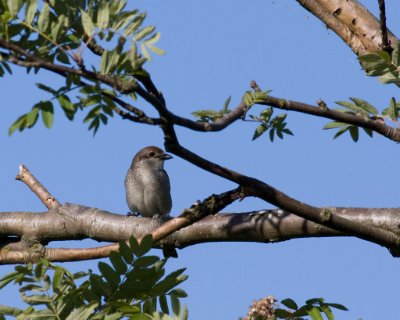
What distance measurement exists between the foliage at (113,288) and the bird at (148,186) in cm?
605

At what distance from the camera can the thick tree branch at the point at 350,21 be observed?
5168 millimetres

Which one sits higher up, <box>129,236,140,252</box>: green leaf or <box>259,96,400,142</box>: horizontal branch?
<box>259,96,400,142</box>: horizontal branch

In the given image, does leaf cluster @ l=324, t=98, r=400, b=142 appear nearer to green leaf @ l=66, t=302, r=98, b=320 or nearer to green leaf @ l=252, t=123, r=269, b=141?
green leaf @ l=252, t=123, r=269, b=141

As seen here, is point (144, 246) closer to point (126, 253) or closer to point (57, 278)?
point (126, 253)

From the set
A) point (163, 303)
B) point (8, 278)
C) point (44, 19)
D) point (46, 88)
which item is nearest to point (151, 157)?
point (8, 278)

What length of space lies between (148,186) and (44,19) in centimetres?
732

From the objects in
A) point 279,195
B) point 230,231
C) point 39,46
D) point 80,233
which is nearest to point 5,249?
point 80,233

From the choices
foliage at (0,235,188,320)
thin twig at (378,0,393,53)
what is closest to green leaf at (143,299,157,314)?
foliage at (0,235,188,320)

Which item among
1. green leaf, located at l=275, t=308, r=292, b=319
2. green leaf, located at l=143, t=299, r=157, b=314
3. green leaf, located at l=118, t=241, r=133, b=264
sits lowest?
green leaf, located at l=143, t=299, r=157, b=314

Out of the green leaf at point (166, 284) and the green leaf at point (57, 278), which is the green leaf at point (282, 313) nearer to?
the green leaf at point (166, 284)

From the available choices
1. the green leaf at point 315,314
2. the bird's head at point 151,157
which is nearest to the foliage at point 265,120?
the green leaf at point 315,314

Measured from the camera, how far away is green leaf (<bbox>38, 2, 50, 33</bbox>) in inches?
113

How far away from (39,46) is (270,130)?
69.8 inches

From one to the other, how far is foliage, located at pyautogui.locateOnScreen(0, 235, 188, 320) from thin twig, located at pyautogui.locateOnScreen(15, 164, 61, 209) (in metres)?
2.53
